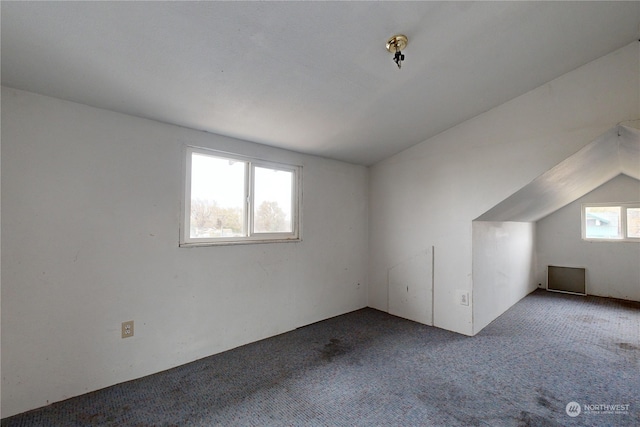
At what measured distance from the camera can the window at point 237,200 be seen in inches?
93.7

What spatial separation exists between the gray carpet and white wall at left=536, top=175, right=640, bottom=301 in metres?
1.80

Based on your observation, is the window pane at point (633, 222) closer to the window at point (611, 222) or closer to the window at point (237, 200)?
the window at point (611, 222)

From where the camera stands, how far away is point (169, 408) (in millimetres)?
1729

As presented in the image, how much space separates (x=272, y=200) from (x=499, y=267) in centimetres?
291

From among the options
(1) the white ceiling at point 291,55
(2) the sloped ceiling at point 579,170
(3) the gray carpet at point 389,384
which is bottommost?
(3) the gray carpet at point 389,384

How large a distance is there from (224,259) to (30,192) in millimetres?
1330

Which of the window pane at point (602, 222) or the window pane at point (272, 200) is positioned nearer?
the window pane at point (272, 200)

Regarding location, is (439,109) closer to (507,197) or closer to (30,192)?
(507,197)

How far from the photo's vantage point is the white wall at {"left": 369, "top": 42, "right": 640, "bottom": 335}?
2.15 m

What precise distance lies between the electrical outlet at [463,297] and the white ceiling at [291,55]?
73.0 inches

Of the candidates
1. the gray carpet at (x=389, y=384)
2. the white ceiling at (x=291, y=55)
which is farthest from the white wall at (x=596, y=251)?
the white ceiling at (x=291, y=55)

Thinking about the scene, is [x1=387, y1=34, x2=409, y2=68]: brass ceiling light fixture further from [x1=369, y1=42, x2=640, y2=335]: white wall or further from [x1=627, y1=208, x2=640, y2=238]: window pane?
[x1=627, y1=208, x2=640, y2=238]: window pane

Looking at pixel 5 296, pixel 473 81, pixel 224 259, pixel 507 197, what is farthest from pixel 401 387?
pixel 5 296

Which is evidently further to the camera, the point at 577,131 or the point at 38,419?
the point at 577,131
